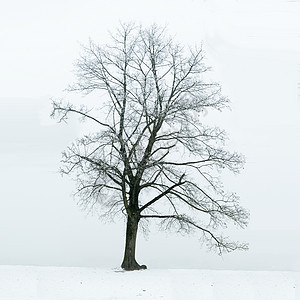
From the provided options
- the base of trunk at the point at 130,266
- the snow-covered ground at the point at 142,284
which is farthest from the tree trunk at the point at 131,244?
the snow-covered ground at the point at 142,284

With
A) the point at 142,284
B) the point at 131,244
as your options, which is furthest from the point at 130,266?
the point at 142,284

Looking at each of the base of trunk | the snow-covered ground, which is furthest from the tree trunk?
the snow-covered ground

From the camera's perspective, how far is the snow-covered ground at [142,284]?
15.6m

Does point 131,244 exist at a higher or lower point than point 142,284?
higher

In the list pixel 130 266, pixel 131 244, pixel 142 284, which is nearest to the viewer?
pixel 142 284

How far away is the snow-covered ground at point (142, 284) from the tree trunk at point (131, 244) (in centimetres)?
41

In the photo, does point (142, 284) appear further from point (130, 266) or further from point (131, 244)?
point (131, 244)

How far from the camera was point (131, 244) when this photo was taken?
60.7ft

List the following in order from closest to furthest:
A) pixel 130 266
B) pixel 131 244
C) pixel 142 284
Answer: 1. pixel 142 284
2. pixel 130 266
3. pixel 131 244

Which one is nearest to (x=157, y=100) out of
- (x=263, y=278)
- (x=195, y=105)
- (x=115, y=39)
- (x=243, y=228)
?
(x=195, y=105)

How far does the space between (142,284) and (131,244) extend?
2.12 m

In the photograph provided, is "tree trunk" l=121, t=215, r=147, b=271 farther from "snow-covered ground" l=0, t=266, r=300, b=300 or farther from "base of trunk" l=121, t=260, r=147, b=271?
"snow-covered ground" l=0, t=266, r=300, b=300

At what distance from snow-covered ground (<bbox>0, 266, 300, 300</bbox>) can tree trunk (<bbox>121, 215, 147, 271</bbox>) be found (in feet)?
1.35

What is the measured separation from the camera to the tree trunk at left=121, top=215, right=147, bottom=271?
60.5 feet
